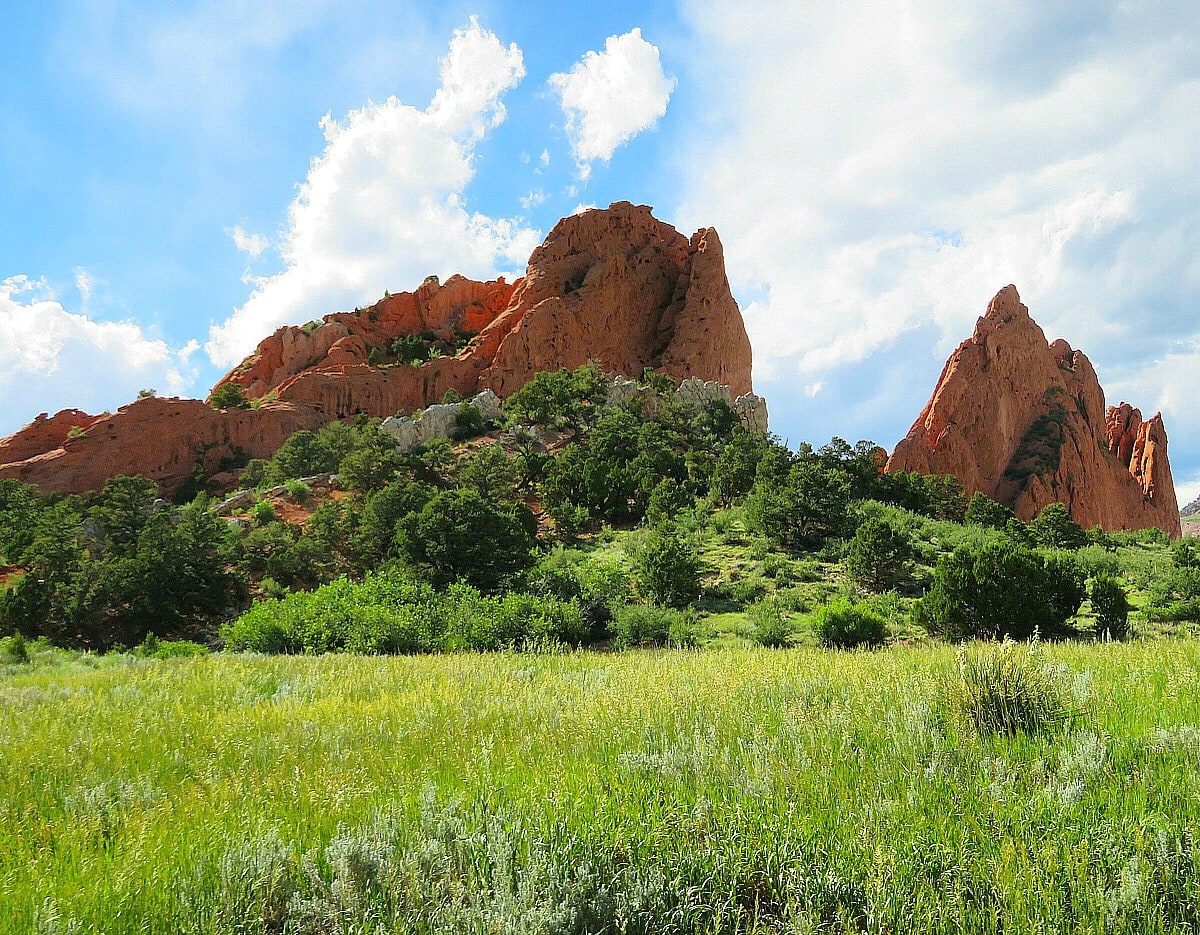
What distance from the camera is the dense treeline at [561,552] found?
17406mm

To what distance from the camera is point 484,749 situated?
3.92 metres

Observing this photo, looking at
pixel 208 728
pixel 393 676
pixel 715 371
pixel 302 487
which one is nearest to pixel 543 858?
pixel 208 728

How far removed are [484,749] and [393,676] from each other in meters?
4.90

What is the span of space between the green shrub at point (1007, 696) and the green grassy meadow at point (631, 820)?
4.6 inches

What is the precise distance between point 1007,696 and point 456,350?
84002 mm

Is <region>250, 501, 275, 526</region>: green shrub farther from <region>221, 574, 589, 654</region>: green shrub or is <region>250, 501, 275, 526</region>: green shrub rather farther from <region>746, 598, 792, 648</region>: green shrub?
<region>746, 598, 792, 648</region>: green shrub

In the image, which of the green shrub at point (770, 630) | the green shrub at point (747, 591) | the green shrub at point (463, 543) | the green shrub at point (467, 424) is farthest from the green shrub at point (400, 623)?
the green shrub at point (467, 424)

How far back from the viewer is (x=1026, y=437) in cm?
8712

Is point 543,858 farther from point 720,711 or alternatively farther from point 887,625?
point 887,625

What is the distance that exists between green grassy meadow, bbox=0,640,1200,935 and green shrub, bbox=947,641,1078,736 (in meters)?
0.12

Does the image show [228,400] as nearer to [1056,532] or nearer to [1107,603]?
[1056,532]

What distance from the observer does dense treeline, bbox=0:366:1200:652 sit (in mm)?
17406

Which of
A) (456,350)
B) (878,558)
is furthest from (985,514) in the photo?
(456,350)

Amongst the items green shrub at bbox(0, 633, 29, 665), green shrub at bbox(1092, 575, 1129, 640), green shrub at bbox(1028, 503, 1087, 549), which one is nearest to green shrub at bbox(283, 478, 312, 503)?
green shrub at bbox(0, 633, 29, 665)
